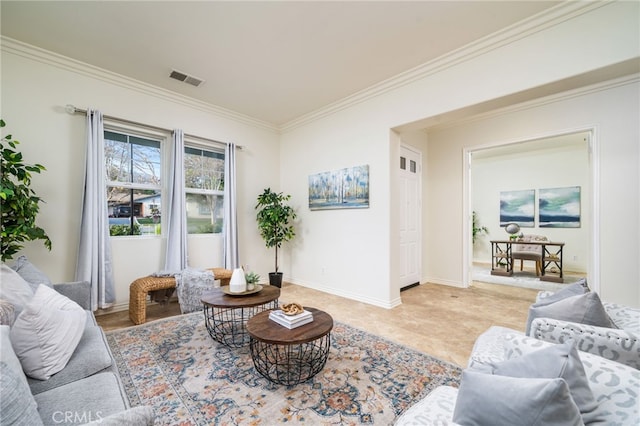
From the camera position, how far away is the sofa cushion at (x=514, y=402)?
77 centimetres

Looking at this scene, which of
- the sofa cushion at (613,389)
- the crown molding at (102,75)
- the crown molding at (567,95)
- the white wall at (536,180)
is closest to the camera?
the sofa cushion at (613,389)

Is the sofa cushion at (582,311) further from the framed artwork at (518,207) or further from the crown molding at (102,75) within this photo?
the framed artwork at (518,207)

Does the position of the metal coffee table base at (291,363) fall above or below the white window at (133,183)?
below

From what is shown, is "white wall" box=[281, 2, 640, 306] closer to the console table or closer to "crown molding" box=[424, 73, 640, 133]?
"crown molding" box=[424, 73, 640, 133]

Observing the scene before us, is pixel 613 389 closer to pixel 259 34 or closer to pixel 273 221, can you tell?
pixel 259 34

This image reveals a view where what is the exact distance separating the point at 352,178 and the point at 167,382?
3.21 metres

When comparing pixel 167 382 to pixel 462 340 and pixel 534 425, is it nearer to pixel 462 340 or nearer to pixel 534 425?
pixel 534 425

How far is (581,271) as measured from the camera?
6.05 metres

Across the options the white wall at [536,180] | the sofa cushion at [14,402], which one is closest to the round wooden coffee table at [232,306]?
the sofa cushion at [14,402]

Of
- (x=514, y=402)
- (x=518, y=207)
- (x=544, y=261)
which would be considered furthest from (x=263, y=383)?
(x=518, y=207)

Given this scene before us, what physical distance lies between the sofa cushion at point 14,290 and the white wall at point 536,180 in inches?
306

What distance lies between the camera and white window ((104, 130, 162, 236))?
140 inches

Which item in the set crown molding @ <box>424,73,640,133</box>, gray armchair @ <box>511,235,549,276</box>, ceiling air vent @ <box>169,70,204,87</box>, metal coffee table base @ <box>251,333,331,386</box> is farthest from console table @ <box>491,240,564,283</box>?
ceiling air vent @ <box>169,70,204,87</box>

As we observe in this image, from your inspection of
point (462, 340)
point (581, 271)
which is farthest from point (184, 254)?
point (581, 271)
